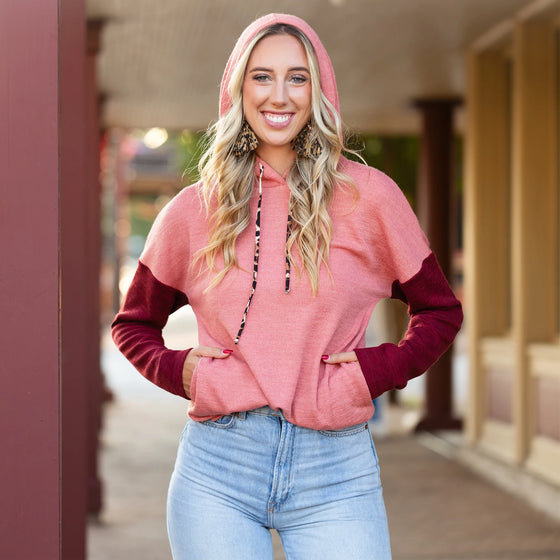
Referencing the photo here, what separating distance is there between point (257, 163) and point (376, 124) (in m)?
9.67

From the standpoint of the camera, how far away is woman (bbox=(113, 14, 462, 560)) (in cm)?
211

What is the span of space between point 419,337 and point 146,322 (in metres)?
0.67

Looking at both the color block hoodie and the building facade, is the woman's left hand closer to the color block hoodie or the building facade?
the color block hoodie

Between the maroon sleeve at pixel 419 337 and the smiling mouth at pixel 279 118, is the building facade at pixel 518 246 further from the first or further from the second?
A: the smiling mouth at pixel 279 118

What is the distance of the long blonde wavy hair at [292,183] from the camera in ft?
7.02

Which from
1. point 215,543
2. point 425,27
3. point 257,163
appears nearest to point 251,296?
point 257,163

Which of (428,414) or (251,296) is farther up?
(251,296)

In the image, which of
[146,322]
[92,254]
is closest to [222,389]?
[146,322]

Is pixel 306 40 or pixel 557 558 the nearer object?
pixel 306 40

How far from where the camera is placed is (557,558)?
530 cm

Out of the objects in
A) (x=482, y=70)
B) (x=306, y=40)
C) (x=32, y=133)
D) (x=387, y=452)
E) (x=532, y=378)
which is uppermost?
(x=482, y=70)

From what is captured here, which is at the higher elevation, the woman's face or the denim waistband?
the woman's face

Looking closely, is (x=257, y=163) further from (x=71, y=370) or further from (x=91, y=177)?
(x=91, y=177)

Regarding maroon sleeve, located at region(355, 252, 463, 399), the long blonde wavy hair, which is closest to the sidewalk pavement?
maroon sleeve, located at region(355, 252, 463, 399)
